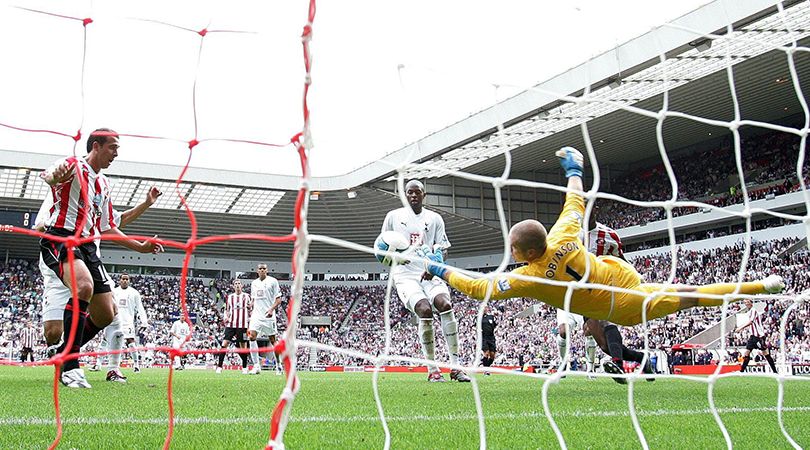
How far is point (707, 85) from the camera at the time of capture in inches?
890

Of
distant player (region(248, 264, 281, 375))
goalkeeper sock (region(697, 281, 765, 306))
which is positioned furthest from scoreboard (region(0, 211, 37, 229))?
goalkeeper sock (region(697, 281, 765, 306))

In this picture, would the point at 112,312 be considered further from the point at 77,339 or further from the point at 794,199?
the point at 794,199

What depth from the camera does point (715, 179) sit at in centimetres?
3009

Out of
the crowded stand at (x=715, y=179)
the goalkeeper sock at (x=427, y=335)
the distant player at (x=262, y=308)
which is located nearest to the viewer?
the goalkeeper sock at (x=427, y=335)

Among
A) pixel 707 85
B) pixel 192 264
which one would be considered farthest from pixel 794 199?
pixel 192 264

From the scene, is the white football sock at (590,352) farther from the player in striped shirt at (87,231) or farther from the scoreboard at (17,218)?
the scoreboard at (17,218)

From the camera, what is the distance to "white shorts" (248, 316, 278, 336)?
11.5 metres

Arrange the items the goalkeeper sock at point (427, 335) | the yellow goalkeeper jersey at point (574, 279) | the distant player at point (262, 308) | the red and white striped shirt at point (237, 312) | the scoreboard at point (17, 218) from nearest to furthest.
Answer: the yellow goalkeeper jersey at point (574, 279)
the goalkeeper sock at point (427, 335)
the distant player at point (262, 308)
the red and white striped shirt at point (237, 312)
the scoreboard at point (17, 218)

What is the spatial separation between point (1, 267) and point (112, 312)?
36.3 m

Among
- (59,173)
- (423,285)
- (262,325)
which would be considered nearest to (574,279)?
(59,173)

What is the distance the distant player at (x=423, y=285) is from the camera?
7113 mm

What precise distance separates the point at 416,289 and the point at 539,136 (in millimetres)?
19763

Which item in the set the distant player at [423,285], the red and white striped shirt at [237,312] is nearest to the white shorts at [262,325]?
the red and white striped shirt at [237,312]

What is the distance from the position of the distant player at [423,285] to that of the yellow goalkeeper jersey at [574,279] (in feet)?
8.60
